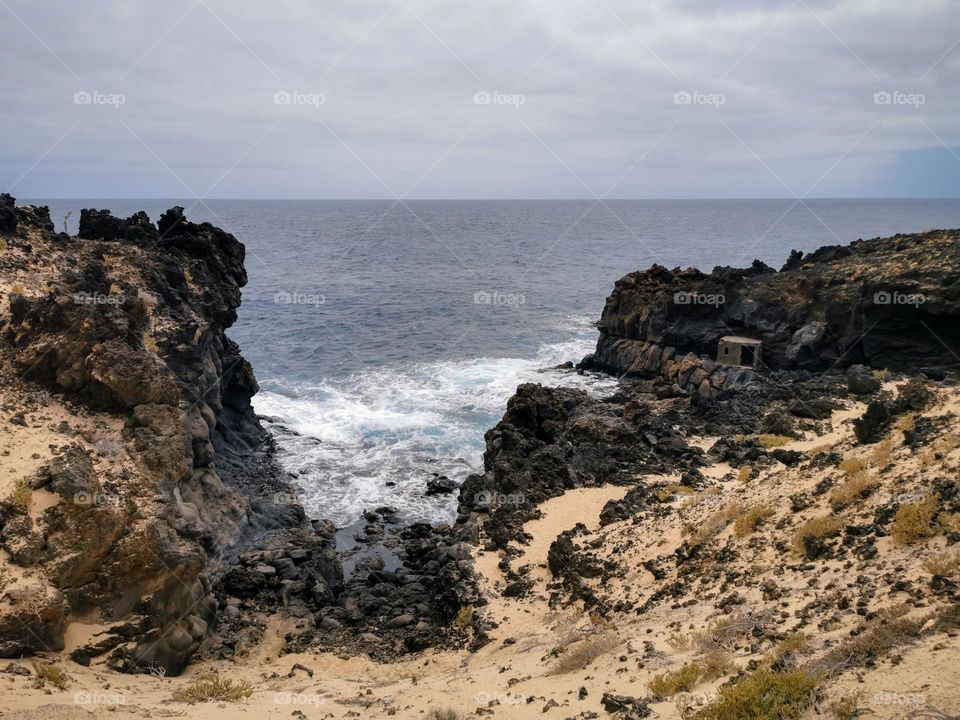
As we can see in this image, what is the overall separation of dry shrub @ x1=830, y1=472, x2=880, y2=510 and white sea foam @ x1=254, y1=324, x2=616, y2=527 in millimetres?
16571

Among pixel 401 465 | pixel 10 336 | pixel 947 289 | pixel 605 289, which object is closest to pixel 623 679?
pixel 10 336

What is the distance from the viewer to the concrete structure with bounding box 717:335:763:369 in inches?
1618

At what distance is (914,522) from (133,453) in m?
18.2

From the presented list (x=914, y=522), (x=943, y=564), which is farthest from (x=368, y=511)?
(x=943, y=564)

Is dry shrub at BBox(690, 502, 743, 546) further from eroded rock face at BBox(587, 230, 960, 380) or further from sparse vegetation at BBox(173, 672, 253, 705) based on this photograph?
eroded rock face at BBox(587, 230, 960, 380)

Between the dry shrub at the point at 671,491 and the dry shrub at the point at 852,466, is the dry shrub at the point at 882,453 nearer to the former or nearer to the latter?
the dry shrub at the point at 852,466

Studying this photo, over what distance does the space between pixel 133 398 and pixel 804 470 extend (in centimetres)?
1886

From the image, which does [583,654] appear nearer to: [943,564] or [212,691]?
[943,564]

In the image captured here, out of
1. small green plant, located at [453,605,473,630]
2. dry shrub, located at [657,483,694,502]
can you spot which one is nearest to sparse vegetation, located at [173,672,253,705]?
small green plant, located at [453,605,473,630]

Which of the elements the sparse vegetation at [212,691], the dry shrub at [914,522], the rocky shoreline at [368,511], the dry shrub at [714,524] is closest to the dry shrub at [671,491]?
the rocky shoreline at [368,511]

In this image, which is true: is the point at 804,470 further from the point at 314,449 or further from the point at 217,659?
the point at 314,449

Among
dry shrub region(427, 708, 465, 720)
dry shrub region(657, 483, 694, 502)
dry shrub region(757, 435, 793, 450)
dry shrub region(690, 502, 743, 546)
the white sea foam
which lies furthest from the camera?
the white sea foam

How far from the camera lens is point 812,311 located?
41375mm

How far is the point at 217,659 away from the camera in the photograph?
17594 mm
